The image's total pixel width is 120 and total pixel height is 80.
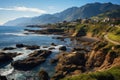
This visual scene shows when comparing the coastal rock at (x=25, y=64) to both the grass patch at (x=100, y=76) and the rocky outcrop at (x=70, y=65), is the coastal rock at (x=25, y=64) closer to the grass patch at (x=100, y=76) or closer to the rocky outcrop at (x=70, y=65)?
the rocky outcrop at (x=70, y=65)

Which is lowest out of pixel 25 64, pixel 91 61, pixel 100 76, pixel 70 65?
pixel 25 64

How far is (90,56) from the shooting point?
7500 cm

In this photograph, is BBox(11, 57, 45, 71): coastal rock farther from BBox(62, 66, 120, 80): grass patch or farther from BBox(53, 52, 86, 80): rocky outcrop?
BBox(62, 66, 120, 80): grass patch

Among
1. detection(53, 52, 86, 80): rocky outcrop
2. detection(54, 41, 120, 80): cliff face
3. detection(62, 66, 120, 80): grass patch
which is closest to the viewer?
detection(62, 66, 120, 80): grass patch

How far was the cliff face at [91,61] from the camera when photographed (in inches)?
2517

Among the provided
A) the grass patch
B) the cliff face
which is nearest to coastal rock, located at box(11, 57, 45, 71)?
the cliff face

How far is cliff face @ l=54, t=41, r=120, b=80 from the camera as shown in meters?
63.9

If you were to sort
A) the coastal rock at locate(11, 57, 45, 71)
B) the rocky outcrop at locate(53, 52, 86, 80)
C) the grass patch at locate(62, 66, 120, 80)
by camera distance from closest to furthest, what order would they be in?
the grass patch at locate(62, 66, 120, 80)
the rocky outcrop at locate(53, 52, 86, 80)
the coastal rock at locate(11, 57, 45, 71)

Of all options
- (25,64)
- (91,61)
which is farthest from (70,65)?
(25,64)

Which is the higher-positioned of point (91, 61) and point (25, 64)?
point (91, 61)

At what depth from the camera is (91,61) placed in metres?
71.5

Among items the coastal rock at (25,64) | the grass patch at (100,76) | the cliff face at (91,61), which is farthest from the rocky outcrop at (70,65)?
the grass patch at (100,76)

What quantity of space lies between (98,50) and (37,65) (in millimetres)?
23184

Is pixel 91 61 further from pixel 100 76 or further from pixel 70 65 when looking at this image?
pixel 100 76
